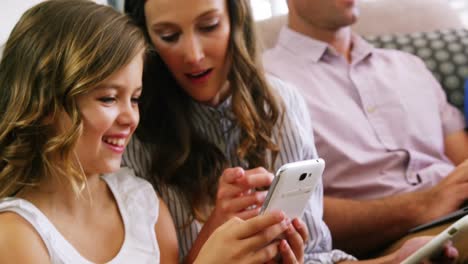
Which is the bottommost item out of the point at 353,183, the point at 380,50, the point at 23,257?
the point at 353,183

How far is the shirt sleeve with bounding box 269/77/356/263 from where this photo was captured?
4.58 ft

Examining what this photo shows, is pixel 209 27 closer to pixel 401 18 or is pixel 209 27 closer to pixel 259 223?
pixel 259 223

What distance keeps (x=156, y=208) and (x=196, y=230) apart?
5.3 inches

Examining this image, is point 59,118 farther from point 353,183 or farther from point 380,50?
point 380,50

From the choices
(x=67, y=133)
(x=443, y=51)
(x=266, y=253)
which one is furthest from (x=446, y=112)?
(x=67, y=133)

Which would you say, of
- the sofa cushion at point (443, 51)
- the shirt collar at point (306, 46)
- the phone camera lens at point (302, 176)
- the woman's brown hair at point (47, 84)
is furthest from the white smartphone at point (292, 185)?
the sofa cushion at point (443, 51)

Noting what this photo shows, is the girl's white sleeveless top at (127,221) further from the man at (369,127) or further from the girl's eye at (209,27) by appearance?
the man at (369,127)

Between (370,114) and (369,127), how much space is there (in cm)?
4

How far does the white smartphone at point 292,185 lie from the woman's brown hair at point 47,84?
0.96 ft

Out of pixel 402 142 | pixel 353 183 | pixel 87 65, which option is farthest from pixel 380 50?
pixel 87 65

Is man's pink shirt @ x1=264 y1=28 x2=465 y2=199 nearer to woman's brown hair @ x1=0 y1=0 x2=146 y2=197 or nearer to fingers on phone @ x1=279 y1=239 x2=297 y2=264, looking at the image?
fingers on phone @ x1=279 y1=239 x2=297 y2=264

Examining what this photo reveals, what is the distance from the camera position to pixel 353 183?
5.35 ft

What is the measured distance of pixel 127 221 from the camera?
1215mm

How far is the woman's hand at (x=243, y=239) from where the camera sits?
1.00 meters
